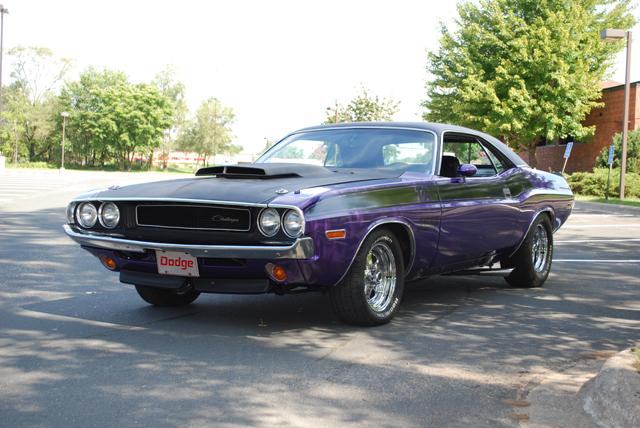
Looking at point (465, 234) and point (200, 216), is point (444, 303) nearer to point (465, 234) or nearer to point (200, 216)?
point (465, 234)

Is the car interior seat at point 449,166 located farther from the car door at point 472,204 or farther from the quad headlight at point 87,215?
the quad headlight at point 87,215

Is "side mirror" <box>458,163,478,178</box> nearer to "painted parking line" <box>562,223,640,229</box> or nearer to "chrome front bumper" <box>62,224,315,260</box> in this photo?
"chrome front bumper" <box>62,224,315,260</box>

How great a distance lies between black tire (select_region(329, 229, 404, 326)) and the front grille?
2.80 ft

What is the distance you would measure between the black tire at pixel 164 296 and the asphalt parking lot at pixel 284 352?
111mm

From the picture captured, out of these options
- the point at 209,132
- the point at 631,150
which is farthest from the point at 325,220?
the point at 209,132

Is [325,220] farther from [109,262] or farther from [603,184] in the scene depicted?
[603,184]

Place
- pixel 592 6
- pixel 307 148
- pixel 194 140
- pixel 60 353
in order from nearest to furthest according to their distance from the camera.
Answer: pixel 60 353 < pixel 307 148 < pixel 592 6 < pixel 194 140

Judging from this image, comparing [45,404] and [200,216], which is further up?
[200,216]

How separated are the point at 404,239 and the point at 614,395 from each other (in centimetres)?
247

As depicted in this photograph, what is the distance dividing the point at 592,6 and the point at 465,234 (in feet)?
124

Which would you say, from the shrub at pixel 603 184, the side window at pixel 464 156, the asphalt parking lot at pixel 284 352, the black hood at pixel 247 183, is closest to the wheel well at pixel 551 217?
the asphalt parking lot at pixel 284 352

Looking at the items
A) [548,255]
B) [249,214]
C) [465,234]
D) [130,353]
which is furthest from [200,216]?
[548,255]

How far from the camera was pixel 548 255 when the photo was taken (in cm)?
827

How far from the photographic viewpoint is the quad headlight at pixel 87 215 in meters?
5.82
